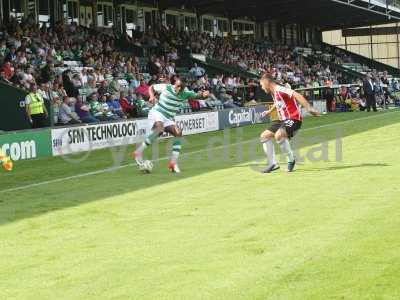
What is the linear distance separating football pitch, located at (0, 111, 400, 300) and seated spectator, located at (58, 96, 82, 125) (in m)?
7.95

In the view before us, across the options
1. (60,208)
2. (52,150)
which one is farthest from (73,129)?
(60,208)

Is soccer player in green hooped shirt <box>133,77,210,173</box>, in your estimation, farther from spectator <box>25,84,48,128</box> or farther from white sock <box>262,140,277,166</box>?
spectator <box>25,84,48,128</box>

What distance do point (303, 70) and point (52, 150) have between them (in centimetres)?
3165

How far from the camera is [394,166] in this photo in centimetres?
1538

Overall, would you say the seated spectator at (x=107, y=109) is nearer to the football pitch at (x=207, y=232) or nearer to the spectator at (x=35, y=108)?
the spectator at (x=35, y=108)

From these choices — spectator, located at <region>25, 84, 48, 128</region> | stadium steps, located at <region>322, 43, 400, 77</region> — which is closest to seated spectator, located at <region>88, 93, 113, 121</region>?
spectator, located at <region>25, 84, 48, 128</region>

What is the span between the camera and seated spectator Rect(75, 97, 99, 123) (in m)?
26.1

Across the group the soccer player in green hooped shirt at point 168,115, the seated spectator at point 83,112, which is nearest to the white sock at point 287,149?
the soccer player in green hooped shirt at point 168,115

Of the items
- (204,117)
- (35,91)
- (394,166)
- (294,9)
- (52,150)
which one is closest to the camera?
(394,166)

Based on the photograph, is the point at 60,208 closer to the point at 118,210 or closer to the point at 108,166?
the point at 118,210

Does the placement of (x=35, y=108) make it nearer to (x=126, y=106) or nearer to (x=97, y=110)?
(x=97, y=110)

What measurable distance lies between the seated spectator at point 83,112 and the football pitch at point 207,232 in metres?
8.55

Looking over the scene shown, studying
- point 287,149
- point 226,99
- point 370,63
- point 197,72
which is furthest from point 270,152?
point 370,63

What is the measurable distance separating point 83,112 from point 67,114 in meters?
0.72
